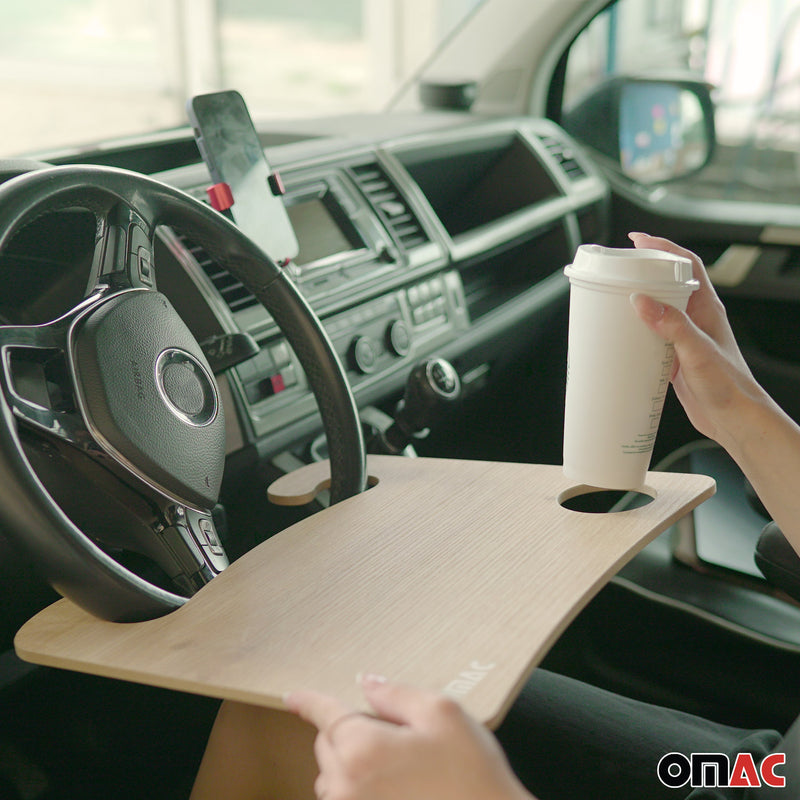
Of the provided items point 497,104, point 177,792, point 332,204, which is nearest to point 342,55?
point 497,104

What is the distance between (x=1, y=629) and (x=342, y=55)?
26.9ft

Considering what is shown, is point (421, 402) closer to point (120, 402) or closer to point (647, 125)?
point (120, 402)

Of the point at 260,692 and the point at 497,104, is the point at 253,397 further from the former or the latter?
the point at 497,104

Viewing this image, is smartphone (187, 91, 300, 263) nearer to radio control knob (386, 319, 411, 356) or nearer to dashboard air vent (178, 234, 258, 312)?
dashboard air vent (178, 234, 258, 312)

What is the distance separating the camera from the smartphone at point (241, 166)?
109 cm

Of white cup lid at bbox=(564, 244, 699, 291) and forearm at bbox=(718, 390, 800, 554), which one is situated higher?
white cup lid at bbox=(564, 244, 699, 291)

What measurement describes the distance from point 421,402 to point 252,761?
20.5 inches

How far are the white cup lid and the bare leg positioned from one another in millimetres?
448

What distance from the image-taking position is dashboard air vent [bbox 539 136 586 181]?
200 cm

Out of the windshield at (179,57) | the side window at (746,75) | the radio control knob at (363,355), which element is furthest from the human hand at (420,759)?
the windshield at (179,57)

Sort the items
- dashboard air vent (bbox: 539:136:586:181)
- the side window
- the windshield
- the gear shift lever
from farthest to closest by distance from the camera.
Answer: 1. the windshield
2. the side window
3. dashboard air vent (bbox: 539:136:586:181)
4. the gear shift lever

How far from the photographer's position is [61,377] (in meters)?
0.74

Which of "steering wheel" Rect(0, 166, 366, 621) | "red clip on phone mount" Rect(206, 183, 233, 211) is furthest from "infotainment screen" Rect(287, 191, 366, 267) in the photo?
"steering wheel" Rect(0, 166, 366, 621)

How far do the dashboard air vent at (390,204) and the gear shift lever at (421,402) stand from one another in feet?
1.06
